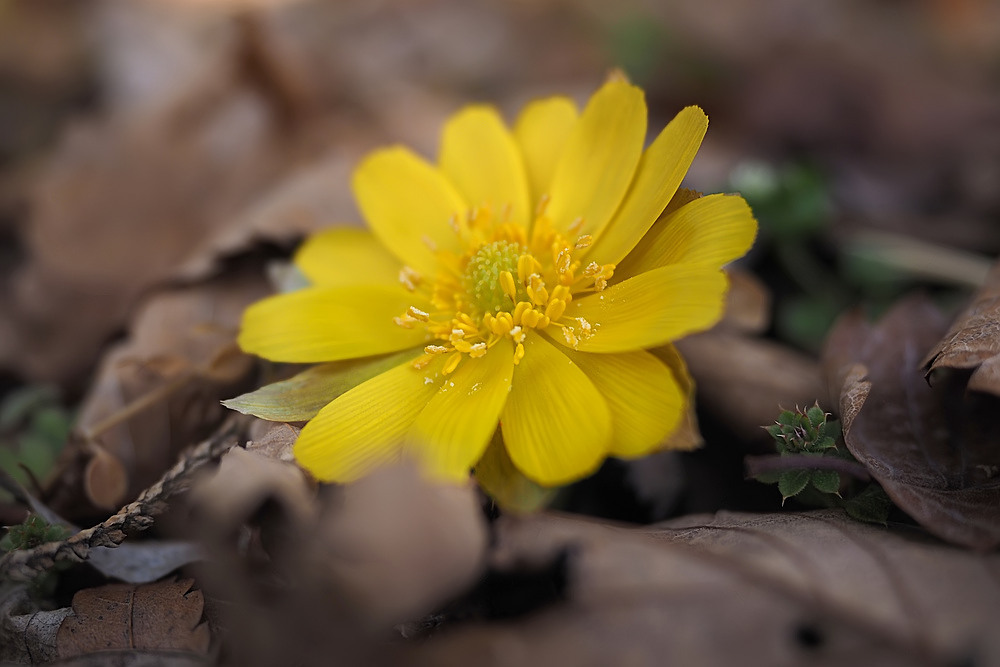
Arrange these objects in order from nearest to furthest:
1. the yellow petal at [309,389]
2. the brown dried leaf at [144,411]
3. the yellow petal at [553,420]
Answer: the yellow petal at [553,420] < the yellow petal at [309,389] < the brown dried leaf at [144,411]

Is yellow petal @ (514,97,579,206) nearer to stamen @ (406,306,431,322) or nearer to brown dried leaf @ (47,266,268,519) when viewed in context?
stamen @ (406,306,431,322)

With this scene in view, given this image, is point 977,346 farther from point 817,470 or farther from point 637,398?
point 637,398

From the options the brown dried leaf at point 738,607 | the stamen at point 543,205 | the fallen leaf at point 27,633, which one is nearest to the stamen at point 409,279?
the stamen at point 543,205

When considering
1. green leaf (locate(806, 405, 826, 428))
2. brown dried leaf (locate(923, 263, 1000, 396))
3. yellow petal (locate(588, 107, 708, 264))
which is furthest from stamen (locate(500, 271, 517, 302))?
brown dried leaf (locate(923, 263, 1000, 396))

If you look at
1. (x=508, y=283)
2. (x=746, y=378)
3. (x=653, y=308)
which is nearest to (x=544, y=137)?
(x=508, y=283)

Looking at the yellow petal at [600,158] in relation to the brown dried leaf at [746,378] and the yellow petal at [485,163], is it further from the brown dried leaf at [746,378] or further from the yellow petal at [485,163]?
the brown dried leaf at [746,378]

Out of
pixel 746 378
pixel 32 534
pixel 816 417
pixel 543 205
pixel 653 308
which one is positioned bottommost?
pixel 32 534
